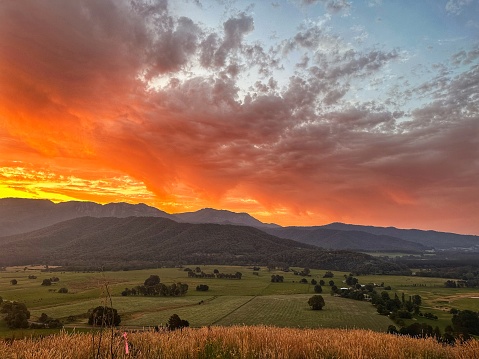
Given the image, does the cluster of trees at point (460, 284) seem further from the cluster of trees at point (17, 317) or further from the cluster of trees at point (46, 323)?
the cluster of trees at point (17, 317)

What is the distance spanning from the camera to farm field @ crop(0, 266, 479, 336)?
91.0 meters

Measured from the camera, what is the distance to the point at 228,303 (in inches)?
4862

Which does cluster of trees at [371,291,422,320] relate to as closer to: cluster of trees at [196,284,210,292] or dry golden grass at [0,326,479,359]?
cluster of trees at [196,284,210,292]

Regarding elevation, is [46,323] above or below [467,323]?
below

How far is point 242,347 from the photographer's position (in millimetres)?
9422

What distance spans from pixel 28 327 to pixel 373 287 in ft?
493

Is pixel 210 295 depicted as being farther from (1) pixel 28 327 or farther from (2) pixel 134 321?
(1) pixel 28 327

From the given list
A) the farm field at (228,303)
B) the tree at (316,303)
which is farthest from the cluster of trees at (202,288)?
the tree at (316,303)

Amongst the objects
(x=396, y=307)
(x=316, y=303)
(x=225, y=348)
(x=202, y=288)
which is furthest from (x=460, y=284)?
(x=225, y=348)

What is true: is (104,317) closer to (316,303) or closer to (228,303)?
(316,303)

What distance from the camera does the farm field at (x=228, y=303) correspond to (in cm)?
9100

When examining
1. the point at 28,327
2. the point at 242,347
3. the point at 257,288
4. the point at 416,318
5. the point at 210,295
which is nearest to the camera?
the point at 242,347

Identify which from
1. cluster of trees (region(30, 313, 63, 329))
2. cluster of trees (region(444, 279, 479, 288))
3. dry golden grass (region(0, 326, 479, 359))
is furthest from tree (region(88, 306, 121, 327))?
cluster of trees (region(444, 279, 479, 288))

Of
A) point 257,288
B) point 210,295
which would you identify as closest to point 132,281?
point 210,295
